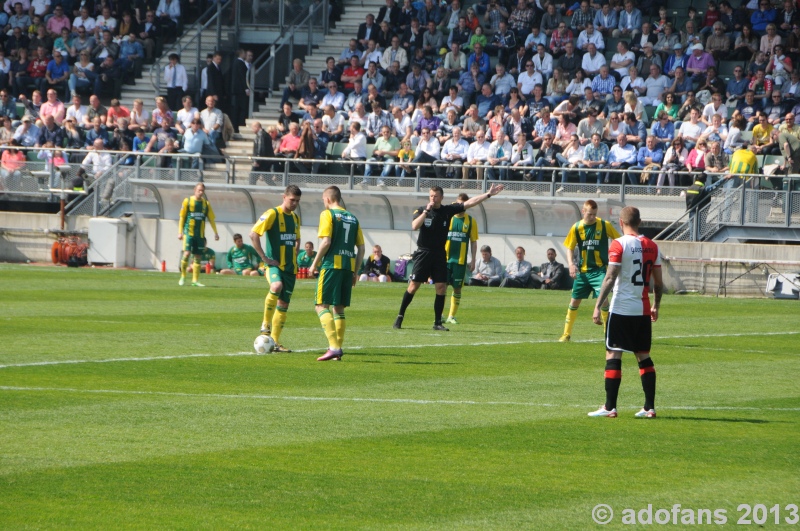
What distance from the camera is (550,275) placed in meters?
28.0

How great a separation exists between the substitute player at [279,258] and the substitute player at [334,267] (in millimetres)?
776

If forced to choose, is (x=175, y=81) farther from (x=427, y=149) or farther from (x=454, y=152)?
(x=454, y=152)

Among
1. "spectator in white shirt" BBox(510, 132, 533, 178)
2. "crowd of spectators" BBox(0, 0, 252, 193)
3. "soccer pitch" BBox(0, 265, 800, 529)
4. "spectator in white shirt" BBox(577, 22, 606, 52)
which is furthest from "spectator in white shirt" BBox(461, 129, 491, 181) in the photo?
"soccer pitch" BBox(0, 265, 800, 529)

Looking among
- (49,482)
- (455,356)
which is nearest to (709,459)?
(49,482)

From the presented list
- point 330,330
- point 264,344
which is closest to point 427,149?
point 264,344

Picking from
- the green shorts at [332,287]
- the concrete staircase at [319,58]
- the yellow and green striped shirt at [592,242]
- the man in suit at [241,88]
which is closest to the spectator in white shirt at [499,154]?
the concrete staircase at [319,58]

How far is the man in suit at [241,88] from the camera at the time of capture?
36.2 metres

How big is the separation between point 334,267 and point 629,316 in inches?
171

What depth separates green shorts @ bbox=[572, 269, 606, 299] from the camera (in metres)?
15.9

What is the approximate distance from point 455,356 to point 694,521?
7632mm

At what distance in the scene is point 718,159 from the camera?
90.4 ft

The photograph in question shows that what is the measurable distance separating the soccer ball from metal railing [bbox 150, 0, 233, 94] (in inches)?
960

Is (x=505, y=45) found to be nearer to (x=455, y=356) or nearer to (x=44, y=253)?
(x=44, y=253)

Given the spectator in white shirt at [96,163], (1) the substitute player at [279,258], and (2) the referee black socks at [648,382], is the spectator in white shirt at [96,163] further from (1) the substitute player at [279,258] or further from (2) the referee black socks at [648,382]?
(2) the referee black socks at [648,382]
